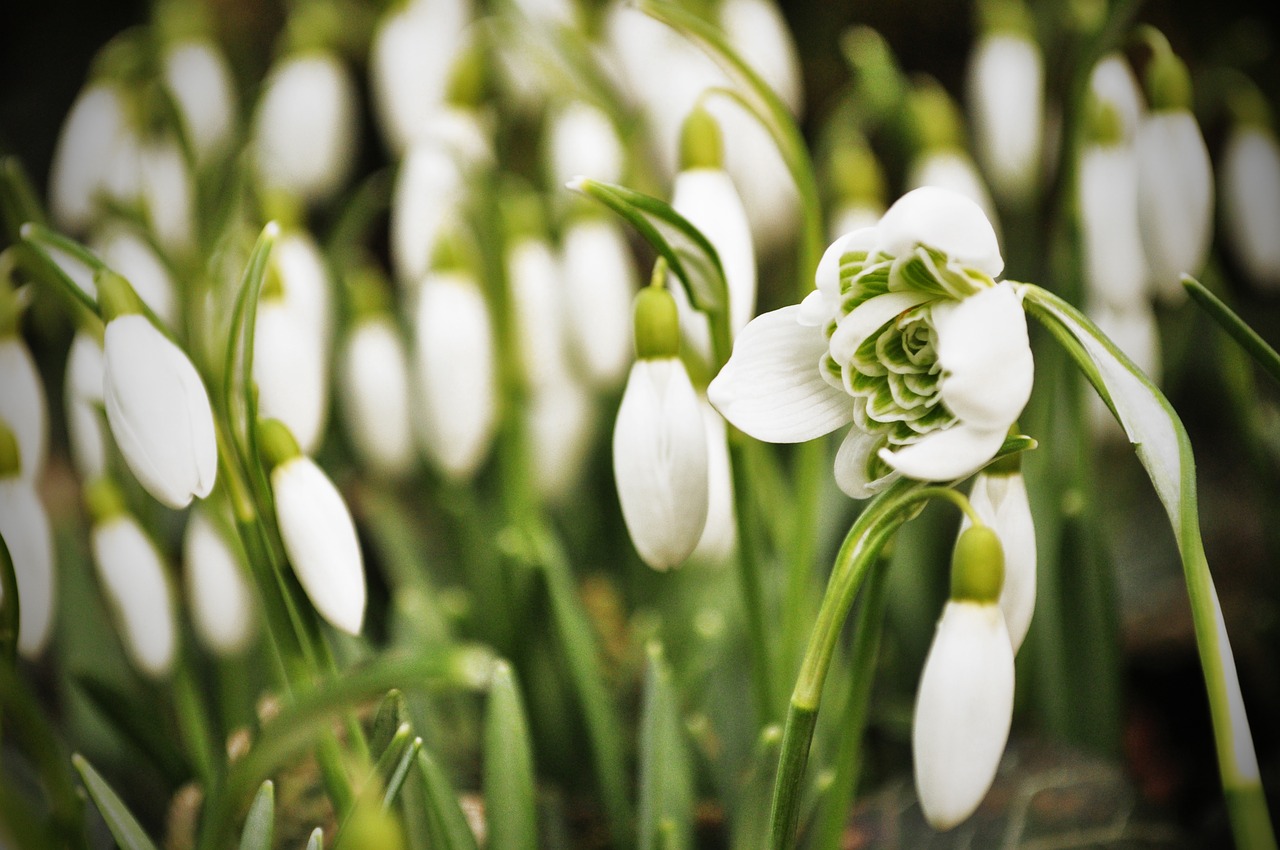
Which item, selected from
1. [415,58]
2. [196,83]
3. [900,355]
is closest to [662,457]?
[900,355]

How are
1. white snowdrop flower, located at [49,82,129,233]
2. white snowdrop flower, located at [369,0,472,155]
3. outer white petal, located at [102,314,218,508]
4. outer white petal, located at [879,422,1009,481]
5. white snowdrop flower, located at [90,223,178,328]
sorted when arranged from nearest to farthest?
outer white petal, located at [879,422,1009,481] < outer white petal, located at [102,314,218,508] < white snowdrop flower, located at [90,223,178,328] < white snowdrop flower, located at [49,82,129,233] < white snowdrop flower, located at [369,0,472,155]

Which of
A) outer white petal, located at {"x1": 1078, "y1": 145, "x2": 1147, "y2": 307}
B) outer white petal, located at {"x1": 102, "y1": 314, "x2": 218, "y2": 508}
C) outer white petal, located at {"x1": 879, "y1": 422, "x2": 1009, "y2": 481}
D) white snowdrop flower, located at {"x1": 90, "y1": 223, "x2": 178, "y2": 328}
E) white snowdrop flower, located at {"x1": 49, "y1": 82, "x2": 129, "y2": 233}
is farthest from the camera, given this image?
white snowdrop flower, located at {"x1": 49, "y1": 82, "x2": 129, "y2": 233}

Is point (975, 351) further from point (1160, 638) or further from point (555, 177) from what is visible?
point (1160, 638)

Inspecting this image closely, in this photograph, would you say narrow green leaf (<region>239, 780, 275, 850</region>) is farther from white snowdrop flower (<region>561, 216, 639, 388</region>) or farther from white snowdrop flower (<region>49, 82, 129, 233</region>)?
white snowdrop flower (<region>49, 82, 129, 233</region>)

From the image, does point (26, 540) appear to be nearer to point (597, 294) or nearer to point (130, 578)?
point (130, 578)

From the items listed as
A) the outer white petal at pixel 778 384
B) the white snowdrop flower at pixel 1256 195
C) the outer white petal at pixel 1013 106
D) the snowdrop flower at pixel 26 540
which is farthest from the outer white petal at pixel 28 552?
the white snowdrop flower at pixel 1256 195

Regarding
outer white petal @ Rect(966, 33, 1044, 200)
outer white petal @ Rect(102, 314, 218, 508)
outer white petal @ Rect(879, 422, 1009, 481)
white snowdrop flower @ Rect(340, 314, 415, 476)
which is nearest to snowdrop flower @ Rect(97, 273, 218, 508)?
outer white petal @ Rect(102, 314, 218, 508)
